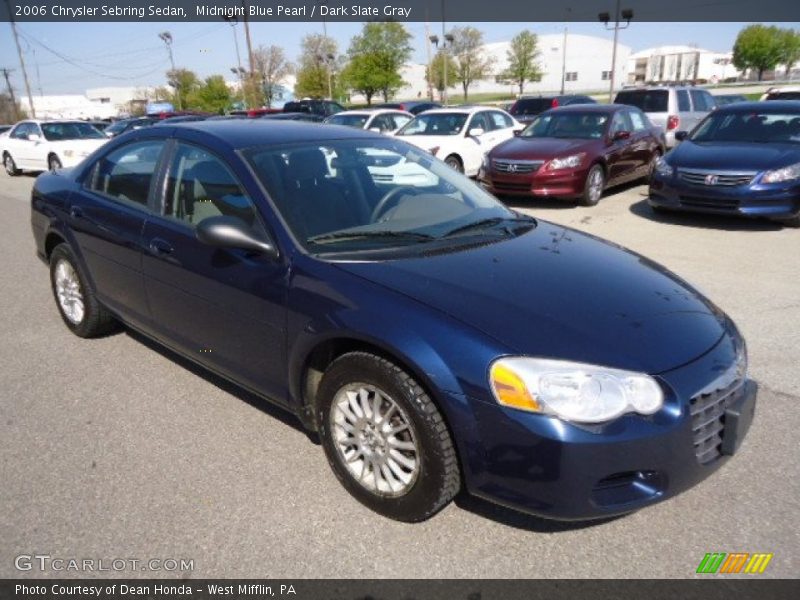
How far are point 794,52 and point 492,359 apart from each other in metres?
106

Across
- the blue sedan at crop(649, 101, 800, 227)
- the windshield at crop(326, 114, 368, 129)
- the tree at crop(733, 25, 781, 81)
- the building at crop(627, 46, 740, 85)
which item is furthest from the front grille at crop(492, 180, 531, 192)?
the building at crop(627, 46, 740, 85)

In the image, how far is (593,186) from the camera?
9492mm

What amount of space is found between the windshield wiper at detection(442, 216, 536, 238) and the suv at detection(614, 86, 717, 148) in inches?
463

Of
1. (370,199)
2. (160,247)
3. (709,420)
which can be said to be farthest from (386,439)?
(160,247)

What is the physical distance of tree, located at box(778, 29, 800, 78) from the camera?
8469 cm

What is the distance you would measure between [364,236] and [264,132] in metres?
0.97

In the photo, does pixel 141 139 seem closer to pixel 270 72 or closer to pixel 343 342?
pixel 343 342

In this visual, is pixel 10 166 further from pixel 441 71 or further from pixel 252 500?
pixel 441 71

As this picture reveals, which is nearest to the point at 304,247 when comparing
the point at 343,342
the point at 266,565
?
the point at 343,342

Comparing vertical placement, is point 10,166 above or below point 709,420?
below

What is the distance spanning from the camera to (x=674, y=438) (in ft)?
6.86

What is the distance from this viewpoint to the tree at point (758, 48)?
85.0 metres

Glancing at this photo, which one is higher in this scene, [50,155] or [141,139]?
[141,139]

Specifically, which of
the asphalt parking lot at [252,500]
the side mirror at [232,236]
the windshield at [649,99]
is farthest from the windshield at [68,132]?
the side mirror at [232,236]
